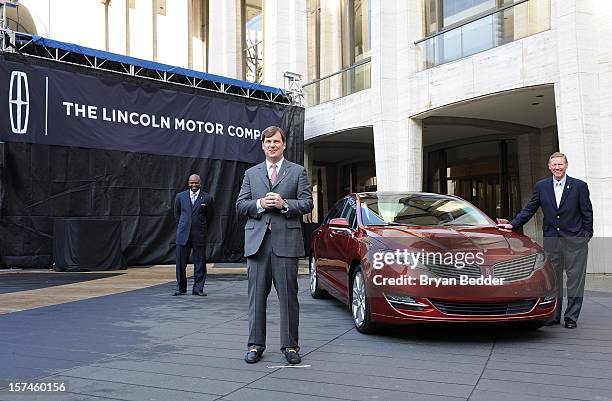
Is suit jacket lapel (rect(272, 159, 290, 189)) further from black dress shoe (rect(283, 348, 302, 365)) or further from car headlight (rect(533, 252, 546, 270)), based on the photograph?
car headlight (rect(533, 252, 546, 270))

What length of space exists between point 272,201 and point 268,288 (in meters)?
0.77

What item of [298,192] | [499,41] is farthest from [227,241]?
[298,192]

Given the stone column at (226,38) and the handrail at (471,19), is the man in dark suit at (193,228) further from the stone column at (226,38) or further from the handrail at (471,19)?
the stone column at (226,38)

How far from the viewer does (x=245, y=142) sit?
1664 cm

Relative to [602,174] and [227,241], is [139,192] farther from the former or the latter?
[602,174]

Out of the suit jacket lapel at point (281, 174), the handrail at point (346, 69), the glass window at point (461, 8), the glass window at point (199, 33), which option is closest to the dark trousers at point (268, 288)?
the suit jacket lapel at point (281, 174)

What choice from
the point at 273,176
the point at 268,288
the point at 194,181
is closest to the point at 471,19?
the point at 194,181

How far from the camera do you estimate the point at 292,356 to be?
4.45 m

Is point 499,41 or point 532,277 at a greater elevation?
point 499,41

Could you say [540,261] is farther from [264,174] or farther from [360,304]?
[264,174]

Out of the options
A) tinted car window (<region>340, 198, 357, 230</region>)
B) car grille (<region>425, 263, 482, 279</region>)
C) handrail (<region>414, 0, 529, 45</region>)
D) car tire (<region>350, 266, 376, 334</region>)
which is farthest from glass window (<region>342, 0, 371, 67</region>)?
car grille (<region>425, 263, 482, 279</region>)

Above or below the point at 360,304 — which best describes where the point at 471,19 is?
above

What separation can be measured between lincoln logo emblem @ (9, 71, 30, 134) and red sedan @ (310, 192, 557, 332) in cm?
918

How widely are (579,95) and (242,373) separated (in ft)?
33.8
